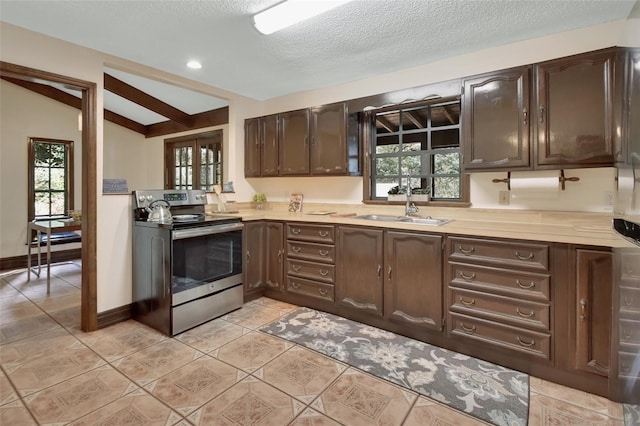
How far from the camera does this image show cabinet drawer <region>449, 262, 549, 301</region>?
6.45 feet

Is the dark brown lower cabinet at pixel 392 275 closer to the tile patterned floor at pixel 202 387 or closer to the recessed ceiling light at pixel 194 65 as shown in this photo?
the tile patterned floor at pixel 202 387

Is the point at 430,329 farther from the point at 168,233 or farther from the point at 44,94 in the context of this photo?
the point at 44,94

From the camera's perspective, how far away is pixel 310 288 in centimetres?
308

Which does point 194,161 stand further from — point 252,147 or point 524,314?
point 524,314

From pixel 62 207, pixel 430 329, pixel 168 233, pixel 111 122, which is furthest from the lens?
pixel 111 122

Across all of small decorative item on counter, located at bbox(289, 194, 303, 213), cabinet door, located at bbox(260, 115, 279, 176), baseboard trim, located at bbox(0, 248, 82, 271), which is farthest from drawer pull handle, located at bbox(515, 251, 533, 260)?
baseboard trim, located at bbox(0, 248, 82, 271)

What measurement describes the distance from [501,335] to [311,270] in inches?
64.4

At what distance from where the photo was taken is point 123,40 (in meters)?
2.49

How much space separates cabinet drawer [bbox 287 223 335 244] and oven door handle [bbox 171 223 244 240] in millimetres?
510

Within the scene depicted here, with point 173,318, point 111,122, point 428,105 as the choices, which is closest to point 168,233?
point 173,318

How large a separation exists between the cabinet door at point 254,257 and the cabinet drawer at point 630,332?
2.79 metres

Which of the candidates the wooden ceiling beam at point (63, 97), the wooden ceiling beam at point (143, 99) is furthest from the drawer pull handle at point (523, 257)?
the wooden ceiling beam at point (63, 97)

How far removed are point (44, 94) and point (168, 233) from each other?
4.10m

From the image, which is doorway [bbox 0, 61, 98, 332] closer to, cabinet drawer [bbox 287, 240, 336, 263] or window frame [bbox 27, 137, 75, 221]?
cabinet drawer [bbox 287, 240, 336, 263]
